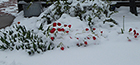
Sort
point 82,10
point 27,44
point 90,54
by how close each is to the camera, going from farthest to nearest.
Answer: point 82,10, point 27,44, point 90,54

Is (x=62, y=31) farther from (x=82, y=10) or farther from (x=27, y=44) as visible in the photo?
(x=82, y=10)

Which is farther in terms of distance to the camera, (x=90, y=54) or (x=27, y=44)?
(x=27, y=44)

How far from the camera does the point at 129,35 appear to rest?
2.90 meters

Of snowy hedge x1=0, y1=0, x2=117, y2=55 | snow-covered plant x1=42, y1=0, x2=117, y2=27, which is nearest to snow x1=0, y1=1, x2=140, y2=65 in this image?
snowy hedge x1=0, y1=0, x2=117, y2=55

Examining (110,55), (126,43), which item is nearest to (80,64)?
(110,55)

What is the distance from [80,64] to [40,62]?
1.91 feet

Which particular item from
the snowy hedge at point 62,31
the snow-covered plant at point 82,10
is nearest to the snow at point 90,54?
the snowy hedge at point 62,31

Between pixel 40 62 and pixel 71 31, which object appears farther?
pixel 71 31

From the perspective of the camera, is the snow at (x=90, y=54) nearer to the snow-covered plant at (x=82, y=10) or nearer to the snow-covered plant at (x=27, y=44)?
the snow-covered plant at (x=27, y=44)

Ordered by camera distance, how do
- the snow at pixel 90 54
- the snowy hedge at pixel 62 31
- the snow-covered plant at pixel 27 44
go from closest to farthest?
the snow at pixel 90 54 → the snow-covered plant at pixel 27 44 → the snowy hedge at pixel 62 31

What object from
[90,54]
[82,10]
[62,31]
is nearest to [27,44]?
[62,31]

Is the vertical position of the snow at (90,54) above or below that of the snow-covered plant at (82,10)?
below

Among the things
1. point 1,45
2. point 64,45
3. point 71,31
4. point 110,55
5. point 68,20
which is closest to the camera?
point 110,55

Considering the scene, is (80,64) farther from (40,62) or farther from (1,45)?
(1,45)
